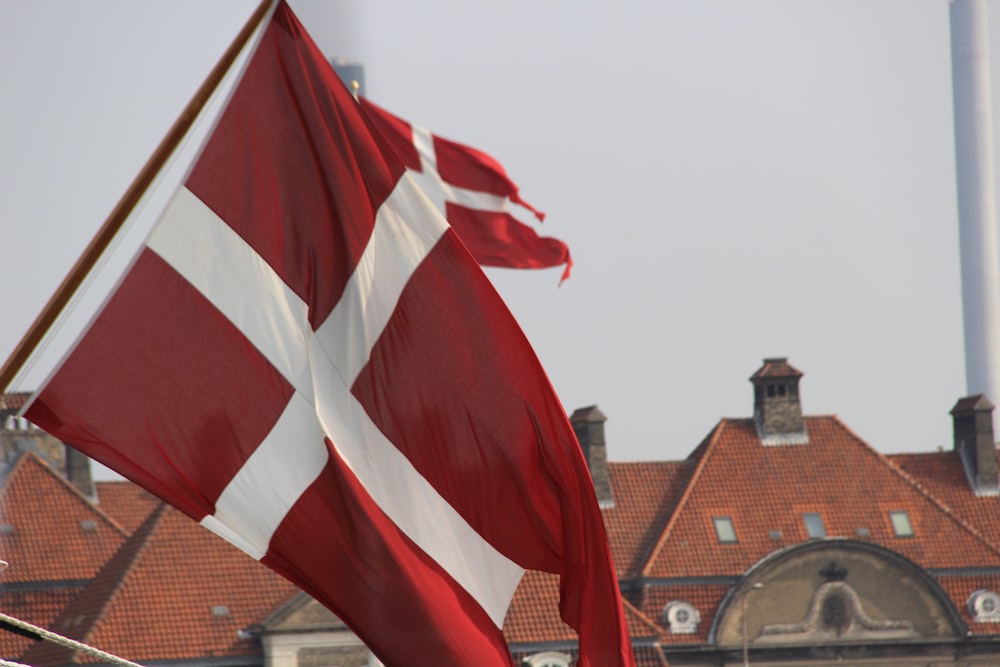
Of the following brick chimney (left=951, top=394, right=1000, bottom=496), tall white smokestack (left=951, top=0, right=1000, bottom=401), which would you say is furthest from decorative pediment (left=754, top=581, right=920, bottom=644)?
tall white smokestack (left=951, top=0, right=1000, bottom=401)

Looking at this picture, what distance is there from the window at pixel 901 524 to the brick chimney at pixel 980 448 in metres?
3.87

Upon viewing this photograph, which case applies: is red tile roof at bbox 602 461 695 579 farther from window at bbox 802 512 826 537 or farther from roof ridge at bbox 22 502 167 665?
roof ridge at bbox 22 502 167 665

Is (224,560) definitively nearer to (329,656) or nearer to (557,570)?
(329,656)

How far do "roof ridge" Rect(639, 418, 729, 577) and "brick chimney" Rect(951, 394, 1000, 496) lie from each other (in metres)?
7.62

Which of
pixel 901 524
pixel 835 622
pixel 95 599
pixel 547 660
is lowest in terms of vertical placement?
pixel 547 660

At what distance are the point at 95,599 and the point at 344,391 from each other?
41.7 m

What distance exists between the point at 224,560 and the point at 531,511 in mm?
41781

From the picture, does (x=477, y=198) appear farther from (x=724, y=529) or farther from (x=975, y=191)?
(x=975, y=191)

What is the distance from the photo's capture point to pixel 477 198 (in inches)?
954

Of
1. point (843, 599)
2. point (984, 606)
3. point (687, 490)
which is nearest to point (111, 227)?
point (843, 599)

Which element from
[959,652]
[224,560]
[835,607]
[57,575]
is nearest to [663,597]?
[835,607]

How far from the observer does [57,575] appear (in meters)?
54.4

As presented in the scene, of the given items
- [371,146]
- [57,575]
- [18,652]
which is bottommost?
[371,146]

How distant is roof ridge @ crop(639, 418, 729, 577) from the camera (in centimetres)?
5603
